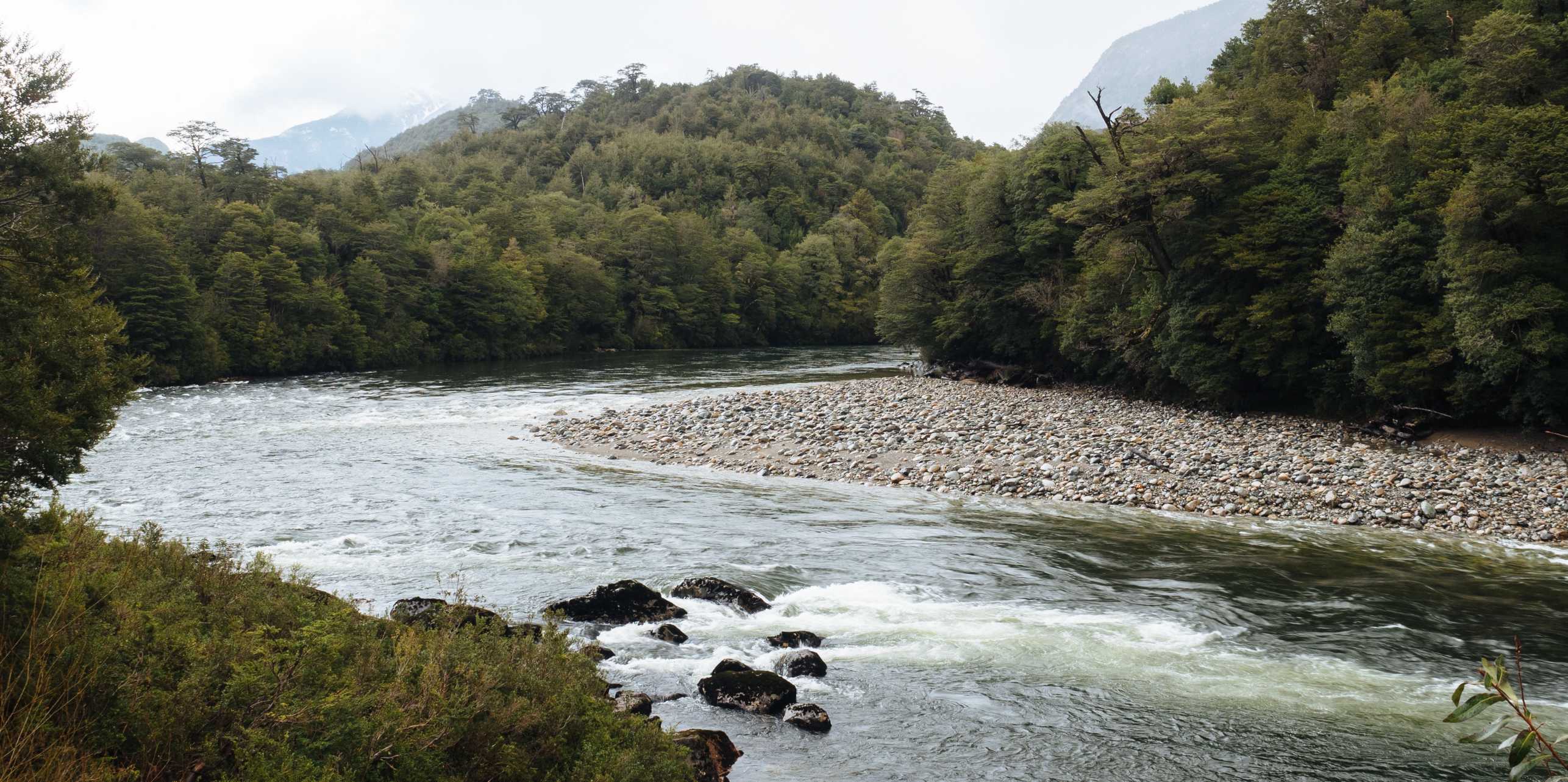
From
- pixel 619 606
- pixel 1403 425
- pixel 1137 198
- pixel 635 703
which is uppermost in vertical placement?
pixel 1137 198

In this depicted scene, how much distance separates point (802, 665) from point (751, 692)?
1033 millimetres

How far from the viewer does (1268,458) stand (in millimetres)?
21734

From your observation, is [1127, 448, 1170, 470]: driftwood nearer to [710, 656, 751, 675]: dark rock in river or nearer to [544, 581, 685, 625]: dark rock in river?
[544, 581, 685, 625]: dark rock in river

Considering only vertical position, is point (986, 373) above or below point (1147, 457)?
above

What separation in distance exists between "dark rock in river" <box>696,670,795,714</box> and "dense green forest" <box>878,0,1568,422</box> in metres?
20.6

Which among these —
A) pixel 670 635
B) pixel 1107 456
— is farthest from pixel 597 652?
pixel 1107 456

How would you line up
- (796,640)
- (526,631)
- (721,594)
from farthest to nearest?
1. (721,594)
2. (796,640)
3. (526,631)

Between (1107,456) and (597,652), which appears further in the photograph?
(1107,456)

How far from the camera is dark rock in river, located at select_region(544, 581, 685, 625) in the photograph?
12.3 metres

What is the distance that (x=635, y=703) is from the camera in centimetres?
893

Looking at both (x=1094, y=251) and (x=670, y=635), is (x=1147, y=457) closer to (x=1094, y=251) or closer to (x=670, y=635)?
(x=670, y=635)

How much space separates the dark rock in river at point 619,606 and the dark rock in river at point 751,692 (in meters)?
2.63

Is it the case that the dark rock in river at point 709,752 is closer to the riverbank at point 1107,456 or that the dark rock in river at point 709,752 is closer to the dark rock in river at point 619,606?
the dark rock in river at point 619,606

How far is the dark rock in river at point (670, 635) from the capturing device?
457 inches
